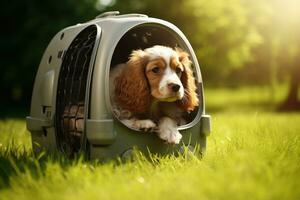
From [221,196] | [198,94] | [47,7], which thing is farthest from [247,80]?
[221,196]

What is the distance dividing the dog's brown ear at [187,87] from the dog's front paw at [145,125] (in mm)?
379

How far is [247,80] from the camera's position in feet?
98.3

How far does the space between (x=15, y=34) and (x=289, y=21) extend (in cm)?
790

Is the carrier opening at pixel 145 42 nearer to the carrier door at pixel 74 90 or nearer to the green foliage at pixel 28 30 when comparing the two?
the carrier door at pixel 74 90

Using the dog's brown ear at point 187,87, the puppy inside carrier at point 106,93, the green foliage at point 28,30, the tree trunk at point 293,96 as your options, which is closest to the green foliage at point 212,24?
the tree trunk at point 293,96

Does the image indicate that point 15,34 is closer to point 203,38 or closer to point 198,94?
point 203,38

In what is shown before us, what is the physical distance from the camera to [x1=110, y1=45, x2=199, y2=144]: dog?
13.9 feet

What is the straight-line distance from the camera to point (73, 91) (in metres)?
4.75

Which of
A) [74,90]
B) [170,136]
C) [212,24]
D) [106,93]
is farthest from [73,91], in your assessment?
[212,24]

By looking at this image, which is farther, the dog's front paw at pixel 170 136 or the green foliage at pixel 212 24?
the green foliage at pixel 212 24

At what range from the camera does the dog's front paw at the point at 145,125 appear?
167 inches

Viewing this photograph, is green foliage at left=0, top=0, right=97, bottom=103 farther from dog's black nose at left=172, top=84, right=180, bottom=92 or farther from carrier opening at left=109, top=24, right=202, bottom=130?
dog's black nose at left=172, top=84, right=180, bottom=92

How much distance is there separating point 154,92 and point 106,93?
399 mm

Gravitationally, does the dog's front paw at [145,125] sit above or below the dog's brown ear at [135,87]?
below
